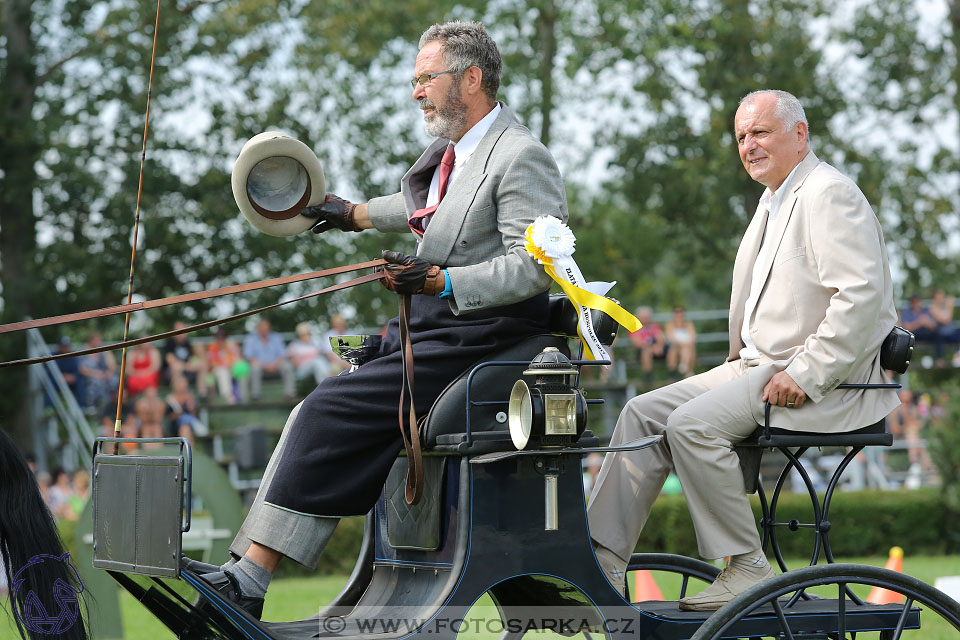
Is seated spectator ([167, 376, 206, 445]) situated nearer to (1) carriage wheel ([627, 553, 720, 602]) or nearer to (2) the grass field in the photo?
(2) the grass field

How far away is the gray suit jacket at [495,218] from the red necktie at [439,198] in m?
0.10

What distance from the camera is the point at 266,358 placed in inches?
611

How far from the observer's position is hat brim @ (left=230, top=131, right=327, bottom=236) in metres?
4.13

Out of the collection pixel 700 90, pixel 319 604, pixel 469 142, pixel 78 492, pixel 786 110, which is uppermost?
pixel 700 90

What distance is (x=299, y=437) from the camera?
3.74 meters

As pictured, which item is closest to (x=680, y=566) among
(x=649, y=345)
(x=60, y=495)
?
(x=60, y=495)

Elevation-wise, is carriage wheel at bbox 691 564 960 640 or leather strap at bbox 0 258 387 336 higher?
leather strap at bbox 0 258 387 336

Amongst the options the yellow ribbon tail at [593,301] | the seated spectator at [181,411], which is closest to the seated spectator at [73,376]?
the seated spectator at [181,411]

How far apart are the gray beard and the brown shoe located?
1725 mm

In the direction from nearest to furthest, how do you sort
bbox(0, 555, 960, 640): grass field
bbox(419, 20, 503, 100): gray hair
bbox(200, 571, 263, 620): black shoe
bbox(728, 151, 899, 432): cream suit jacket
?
bbox(200, 571, 263, 620): black shoe < bbox(728, 151, 899, 432): cream suit jacket < bbox(419, 20, 503, 100): gray hair < bbox(0, 555, 960, 640): grass field

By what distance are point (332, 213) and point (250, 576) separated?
1.36 m

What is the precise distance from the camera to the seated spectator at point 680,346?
1656cm

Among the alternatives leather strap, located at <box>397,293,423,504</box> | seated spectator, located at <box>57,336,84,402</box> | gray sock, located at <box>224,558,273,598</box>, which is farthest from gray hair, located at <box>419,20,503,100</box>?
seated spectator, located at <box>57,336,84,402</box>

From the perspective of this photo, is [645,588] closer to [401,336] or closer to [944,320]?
[401,336]
